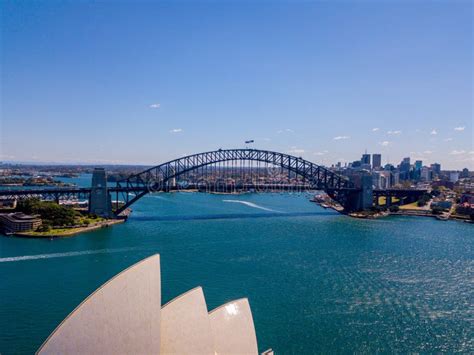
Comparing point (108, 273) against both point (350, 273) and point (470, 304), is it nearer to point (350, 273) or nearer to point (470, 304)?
point (350, 273)

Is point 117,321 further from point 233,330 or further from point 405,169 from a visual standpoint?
point 405,169

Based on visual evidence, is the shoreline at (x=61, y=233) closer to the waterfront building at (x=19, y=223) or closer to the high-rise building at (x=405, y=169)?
the waterfront building at (x=19, y=223)

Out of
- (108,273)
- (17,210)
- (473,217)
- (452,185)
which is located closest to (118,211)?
(17,210)

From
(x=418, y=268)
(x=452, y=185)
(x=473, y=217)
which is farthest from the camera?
(x=452, y=185)

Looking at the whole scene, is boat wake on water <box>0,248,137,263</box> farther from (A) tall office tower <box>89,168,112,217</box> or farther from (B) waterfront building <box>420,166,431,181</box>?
(B) waterfront building <box>420,166,431,181</box>

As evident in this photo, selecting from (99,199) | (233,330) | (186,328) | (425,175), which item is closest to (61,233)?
(99,199)

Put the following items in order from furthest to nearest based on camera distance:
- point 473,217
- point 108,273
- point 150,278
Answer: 1. point 473,217
2. point 108,273
3. point 150,278

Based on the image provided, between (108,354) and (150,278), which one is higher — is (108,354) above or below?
below

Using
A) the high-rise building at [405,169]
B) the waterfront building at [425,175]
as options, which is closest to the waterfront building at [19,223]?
the high-rise building at [405,169]
